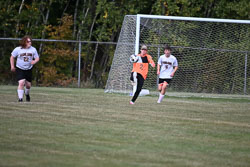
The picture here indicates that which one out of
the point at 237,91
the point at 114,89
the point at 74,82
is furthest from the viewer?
the point at 74,82

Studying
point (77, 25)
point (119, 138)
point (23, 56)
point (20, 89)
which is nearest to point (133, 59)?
point (23, 56)

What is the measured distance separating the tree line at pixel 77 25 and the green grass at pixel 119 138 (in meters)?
14.4

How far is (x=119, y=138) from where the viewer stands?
805cm

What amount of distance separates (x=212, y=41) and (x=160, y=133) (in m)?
16.0

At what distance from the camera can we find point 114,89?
2141 centimetres

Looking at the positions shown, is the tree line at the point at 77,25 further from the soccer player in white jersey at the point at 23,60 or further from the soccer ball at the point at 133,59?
the soccer player in white jersey at the point at 23,60

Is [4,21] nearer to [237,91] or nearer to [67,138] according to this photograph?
[237,91]

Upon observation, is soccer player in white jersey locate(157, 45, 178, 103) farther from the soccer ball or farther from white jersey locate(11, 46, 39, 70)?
white jersey locate(11, 46, 39, 70)

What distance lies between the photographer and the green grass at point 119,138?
20.8 feet

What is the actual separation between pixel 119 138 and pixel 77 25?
23.2 metres

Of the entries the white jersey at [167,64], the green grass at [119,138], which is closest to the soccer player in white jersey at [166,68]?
the white jersey at [167,64]

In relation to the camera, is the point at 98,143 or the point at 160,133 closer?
the point at 98,143

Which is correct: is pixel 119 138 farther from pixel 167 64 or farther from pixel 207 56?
pixel 207 56

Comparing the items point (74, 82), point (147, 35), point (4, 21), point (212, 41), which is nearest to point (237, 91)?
point (212, 41)
